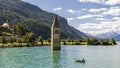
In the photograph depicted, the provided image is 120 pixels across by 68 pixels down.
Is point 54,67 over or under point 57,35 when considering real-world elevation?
under

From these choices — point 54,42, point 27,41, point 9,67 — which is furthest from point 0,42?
point 9,67

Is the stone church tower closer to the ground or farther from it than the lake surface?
farther from it

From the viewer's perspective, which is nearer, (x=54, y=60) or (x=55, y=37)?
(x=54, y=60)

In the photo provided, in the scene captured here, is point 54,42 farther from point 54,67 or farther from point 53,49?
point 54,67

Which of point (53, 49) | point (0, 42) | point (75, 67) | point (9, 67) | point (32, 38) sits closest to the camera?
point (9, 67)

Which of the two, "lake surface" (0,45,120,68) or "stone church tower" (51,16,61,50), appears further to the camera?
"stone church tower" (51,16,61,50)

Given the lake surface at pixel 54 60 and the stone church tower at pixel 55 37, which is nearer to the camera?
the lake surface at pixel 54 60

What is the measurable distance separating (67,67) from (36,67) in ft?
20.8

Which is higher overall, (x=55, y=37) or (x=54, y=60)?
(x=55, y=37)

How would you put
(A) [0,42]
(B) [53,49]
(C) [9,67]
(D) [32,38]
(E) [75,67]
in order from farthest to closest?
(D) [32,38] < (A) [0,42] < (B) [53,49] < (E) [75,67] < (C) [9,67]

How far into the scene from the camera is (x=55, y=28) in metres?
123

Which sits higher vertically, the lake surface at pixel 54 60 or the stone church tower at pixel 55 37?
the stone church tower at pixel 55 37

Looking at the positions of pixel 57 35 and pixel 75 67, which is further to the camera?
pixel 57 35

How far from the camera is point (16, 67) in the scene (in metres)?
54.2
